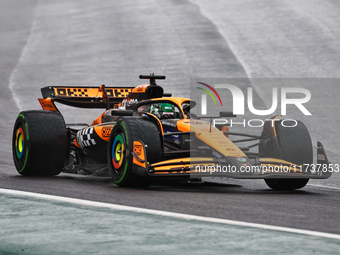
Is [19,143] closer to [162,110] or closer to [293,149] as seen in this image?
[162,110]

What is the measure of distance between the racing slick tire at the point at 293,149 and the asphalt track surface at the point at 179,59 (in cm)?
28

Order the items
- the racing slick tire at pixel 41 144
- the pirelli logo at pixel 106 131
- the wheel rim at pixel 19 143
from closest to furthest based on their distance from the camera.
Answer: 1. the pirelli logo at pixel 106 131
2. the racing slick tire at pixel 41 144
3. the wheel rim at pixel 19 143

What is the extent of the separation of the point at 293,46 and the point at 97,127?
2320 centimetres

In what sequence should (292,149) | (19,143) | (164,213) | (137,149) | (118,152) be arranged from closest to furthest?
(164,213) < (137,149) < (118,152) < (292,149) < (19,143)

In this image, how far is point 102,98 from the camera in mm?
10547

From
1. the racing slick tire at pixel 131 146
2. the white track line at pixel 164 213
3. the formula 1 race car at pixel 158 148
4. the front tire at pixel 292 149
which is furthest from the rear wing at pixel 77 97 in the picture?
the white track line at pixel 164 213

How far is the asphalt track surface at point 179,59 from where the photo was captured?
6.21 meters

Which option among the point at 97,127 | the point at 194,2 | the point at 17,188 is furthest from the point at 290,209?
the point at 194,2

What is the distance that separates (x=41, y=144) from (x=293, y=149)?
3.85 metres

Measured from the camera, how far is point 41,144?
8.84 m

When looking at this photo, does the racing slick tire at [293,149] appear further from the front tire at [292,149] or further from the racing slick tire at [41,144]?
the racing slick tire at [41,144]

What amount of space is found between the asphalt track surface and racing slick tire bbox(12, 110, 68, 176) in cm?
29

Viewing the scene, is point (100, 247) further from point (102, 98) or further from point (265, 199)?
point (102, 98)

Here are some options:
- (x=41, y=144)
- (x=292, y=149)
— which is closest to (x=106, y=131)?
(x=41, y=144)
